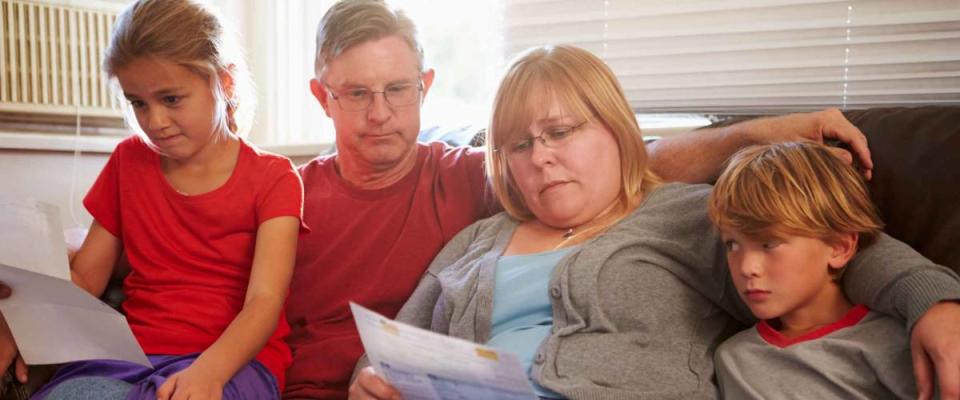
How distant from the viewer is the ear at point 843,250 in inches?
49.5

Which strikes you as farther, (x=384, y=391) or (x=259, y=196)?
(x=259, y=196)

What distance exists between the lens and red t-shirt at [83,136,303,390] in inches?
61.4

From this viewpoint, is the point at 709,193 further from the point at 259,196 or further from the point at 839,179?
the point at 259,196

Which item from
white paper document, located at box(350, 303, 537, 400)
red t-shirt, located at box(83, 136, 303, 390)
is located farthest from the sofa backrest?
red t-shirt, located at box(83, 136, 303, 390)

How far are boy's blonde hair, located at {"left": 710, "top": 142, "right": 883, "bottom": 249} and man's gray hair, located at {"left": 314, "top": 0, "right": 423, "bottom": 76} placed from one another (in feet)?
2.32

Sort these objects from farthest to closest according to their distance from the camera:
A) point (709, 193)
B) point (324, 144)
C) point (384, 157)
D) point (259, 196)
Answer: point (324, 144), point (384, 157), point (259, 196), point (709, 193)

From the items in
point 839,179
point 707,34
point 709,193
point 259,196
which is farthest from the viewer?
point 707,34

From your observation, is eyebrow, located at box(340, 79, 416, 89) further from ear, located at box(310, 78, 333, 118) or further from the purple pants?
the purple pants

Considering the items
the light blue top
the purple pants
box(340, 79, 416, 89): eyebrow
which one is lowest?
the purple pants

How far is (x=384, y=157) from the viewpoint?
5.69 feet

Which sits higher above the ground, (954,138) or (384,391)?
(954,138)

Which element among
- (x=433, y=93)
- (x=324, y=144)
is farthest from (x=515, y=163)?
(x=433, y=93)

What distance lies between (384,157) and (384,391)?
22.5 inches

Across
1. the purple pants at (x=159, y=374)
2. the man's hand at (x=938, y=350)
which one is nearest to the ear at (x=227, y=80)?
the purple pants at (x=159, y=374)
